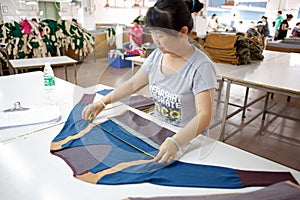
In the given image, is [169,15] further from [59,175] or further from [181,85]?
[59,175]

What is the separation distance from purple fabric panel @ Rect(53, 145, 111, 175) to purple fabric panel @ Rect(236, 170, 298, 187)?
46cm

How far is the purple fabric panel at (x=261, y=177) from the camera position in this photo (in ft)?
2.33

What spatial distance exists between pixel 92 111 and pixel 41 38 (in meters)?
3.88

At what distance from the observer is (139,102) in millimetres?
1443

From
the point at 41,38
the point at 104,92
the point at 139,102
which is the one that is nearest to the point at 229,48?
the point at 139,102

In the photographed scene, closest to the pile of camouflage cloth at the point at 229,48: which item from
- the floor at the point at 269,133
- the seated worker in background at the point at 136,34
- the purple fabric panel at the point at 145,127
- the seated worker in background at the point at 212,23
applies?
the floor at the point at 269,133

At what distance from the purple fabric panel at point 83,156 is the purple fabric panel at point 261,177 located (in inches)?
18.1

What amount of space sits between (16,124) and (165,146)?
706 mm

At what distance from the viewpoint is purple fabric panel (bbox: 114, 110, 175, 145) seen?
37.6 inches

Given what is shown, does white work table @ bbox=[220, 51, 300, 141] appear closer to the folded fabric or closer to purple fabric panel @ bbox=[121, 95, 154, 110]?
purple fabric panel @ bbox=[121, 95, 154, 110]

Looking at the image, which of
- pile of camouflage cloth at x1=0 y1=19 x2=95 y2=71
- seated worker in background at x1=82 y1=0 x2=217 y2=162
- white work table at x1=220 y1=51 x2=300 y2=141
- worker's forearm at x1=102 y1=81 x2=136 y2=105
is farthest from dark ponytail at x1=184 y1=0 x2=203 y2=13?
pile of camouflage cloth at x1=0 y1=19 x2=95 y2=71

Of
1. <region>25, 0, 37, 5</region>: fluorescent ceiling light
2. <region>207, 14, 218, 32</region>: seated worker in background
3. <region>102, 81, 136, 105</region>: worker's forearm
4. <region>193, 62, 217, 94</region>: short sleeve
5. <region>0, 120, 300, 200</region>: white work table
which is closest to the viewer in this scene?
<region>0, 120, 300, 200</region>: white work table

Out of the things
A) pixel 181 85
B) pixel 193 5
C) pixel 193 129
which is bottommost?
pixel 193 129

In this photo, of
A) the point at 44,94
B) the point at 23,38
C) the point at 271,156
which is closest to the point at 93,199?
the point at 44,94
